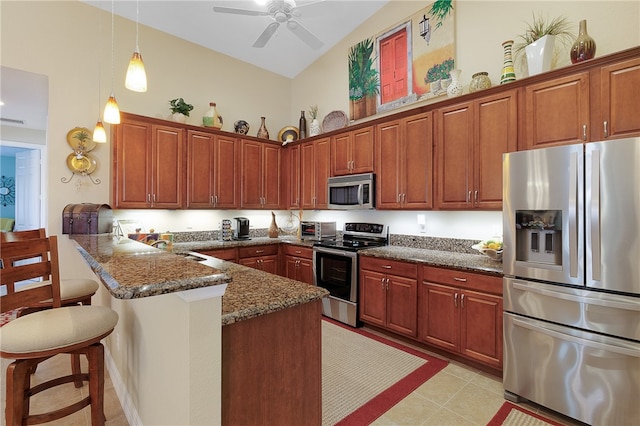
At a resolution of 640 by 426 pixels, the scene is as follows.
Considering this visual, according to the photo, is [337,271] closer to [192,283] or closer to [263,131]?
[263,131]

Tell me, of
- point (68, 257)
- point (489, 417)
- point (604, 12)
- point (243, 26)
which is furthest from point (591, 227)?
point (68, 257)

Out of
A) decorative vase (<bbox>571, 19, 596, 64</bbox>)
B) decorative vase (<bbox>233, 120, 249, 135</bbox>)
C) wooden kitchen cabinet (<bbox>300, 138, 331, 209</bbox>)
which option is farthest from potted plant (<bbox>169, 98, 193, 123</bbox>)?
decorative vase (<bbox>571, 19, 596, 64</bbox>)

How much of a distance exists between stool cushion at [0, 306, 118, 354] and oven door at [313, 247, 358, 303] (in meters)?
2.36

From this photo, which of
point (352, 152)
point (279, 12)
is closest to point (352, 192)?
point (352, 152)

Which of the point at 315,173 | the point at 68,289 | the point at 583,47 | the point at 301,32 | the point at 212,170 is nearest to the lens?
the point at 68,289

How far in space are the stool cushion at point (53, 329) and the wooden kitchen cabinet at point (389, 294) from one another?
2.37 metres

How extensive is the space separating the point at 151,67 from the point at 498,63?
4147 millimetres

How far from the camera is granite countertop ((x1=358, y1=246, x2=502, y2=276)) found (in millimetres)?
2447

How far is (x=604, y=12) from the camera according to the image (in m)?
2.40

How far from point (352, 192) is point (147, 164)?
2.57 meters

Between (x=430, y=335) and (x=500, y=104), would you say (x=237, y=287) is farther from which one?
(x=500, y=104)

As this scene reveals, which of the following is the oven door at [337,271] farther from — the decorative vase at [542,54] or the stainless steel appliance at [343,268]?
the decorative vase at [542,54]

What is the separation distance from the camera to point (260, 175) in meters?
4.65

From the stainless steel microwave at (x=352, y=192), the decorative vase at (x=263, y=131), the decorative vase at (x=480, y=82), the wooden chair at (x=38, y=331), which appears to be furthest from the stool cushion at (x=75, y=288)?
the decorative vase at (x=480, y=82)
